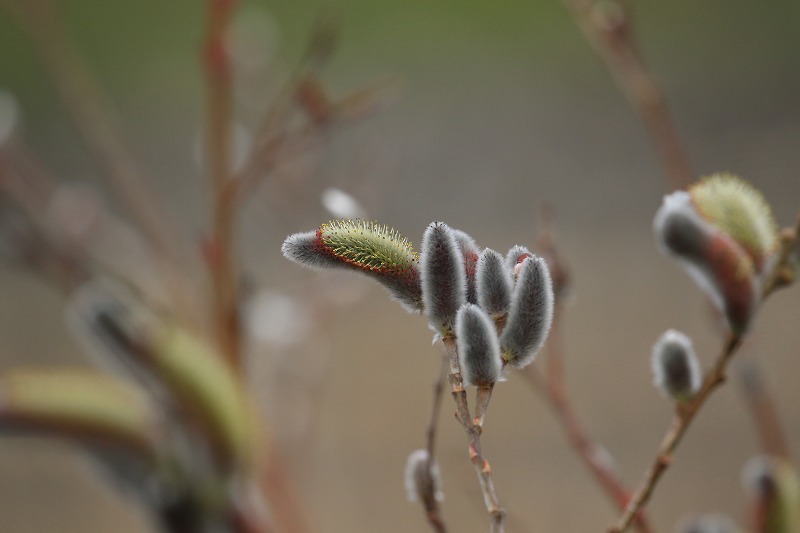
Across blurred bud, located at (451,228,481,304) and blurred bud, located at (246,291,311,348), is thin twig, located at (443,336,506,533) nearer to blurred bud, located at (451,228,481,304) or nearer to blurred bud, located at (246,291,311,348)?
blurred bud, located at (451,228,481,304)

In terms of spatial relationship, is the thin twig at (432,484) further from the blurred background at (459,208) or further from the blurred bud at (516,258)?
the blurred background at (459,208)

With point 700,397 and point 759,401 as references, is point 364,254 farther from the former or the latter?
point 759,401

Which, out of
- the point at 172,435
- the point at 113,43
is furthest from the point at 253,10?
the point at 172,435

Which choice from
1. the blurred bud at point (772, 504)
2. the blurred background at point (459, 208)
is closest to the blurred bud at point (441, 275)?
the blurred bud at point (772, 504)

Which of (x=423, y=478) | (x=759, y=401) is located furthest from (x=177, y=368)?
(x=759, y=401)

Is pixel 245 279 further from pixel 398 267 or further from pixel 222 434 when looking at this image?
pixel 398 267
